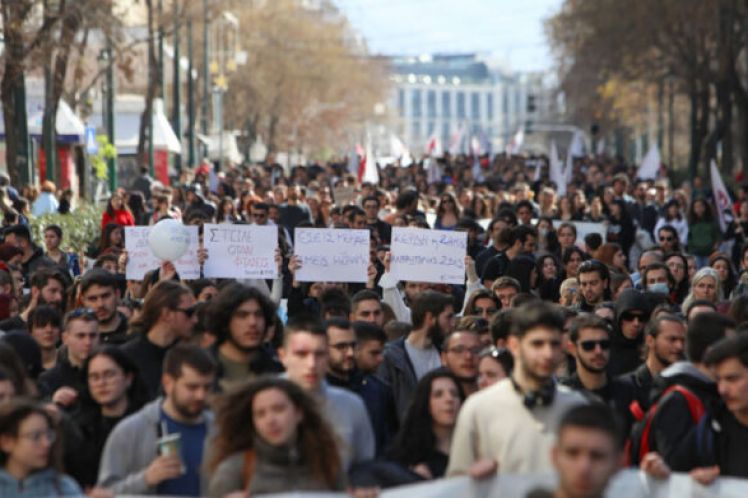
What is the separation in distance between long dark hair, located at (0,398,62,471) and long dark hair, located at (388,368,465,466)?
58.5 inches

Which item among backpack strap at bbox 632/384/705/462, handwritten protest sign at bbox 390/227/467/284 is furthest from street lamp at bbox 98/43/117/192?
backpack strap at bbox 632/384/705/462

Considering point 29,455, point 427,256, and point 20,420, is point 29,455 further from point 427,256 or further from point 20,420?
point 427,256

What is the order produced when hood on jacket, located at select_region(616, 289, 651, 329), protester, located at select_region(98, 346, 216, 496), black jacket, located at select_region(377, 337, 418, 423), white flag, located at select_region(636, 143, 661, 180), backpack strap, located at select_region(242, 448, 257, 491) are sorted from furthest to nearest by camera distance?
white flag, located at select_region(636, 143, 661, 180)
hood on jacket, located at select_region(616, 289, 651, 329)
black jacket, located at select_region(377, 337, 418, 423)
protester, located at select_region(98, 346, 216, 496)
backpack strap, located at select_region(242, 448, 257, 491)

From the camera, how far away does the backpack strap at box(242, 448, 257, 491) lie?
23.7ft

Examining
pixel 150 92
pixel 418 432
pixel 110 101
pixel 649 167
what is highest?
pixel 150 92

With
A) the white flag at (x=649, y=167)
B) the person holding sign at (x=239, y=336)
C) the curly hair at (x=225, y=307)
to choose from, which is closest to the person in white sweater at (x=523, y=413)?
the person holding sign at (x=239, y=336)

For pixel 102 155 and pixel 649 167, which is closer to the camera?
pixel 649 167

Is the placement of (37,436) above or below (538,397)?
below

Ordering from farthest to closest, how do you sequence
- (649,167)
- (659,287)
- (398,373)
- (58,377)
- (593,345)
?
(649,167) < (659,287) < (398,373) < (58,377) < (593,345)

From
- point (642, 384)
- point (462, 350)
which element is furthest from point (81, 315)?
point (642, 384)

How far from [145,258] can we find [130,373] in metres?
6.71

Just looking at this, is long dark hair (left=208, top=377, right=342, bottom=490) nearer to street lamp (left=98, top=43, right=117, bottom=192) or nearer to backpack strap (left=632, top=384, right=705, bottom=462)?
backpack strap (left=632, top=384, right=705, bottom=462)

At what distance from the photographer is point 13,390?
8.38 meters

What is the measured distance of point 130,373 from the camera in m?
8.98
